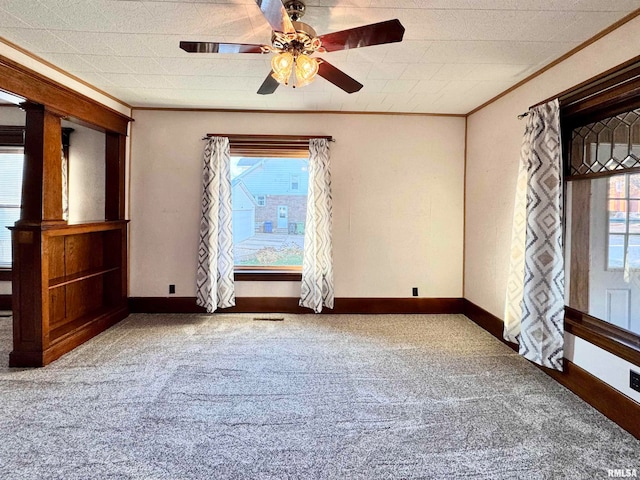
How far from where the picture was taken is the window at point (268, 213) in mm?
4500

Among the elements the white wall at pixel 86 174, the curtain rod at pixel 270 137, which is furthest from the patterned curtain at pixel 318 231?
the white wall at pixel 86 174

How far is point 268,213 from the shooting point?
4.58 metres

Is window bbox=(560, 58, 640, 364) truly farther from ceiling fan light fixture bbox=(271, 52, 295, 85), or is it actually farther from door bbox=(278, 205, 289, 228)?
door bbox=(278, 205, 289, 228)

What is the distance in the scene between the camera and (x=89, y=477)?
5.67 feet

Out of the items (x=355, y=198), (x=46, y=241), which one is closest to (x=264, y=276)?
(x=355, y=198)

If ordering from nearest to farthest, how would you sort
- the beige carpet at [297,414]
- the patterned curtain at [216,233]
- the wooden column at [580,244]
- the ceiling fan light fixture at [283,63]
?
1. the beige carpet at [297,414]
2. the ceiling fan light fixture at [283,63]
3. the wooden column at [580,244]
4. the patterned curtain at [216,233]

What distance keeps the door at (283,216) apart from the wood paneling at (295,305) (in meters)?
0.93

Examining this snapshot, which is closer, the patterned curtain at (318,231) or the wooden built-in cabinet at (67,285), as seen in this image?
the wooden built-in cabinet at (67,285)

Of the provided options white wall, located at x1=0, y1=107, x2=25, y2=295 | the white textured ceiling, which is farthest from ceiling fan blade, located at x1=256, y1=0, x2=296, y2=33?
white wall, located at x1=0, y1=107, x2=25, y2=295

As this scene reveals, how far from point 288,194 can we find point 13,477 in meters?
3.47

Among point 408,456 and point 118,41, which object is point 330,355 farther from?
point 118,41

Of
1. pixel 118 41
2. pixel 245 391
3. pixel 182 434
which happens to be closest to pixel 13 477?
pixel 182 434

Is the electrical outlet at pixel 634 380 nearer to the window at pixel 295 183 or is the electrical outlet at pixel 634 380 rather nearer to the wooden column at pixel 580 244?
the wooden column at pixel 580 244

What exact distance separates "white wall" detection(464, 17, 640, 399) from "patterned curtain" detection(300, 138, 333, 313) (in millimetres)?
1705
